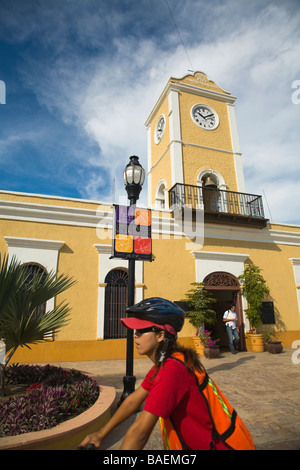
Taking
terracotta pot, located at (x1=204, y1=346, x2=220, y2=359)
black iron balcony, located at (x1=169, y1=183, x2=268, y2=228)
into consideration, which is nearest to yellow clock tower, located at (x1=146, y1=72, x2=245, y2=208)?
black iron balcony, located at (x1=169, y1=183, x2=268, y2=228)

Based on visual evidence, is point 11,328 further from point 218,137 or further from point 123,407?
point 218,137

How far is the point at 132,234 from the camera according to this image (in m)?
5.68

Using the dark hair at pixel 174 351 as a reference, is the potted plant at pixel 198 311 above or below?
above

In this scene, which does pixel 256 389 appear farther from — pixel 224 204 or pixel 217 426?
pixel 224 204

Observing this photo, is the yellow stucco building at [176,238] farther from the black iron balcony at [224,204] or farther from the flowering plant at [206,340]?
the flowering plant at [206,340]

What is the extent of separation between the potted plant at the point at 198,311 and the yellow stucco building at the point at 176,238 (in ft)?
1.01

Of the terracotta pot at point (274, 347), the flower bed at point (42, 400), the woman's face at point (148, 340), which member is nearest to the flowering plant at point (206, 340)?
the terracotta pot at point (274, 347)

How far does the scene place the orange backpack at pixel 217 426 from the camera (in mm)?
1423

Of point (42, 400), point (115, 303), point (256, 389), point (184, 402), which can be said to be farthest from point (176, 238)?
point (184, 402)

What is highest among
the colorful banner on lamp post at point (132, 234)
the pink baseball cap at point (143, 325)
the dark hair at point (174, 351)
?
the colorful banner on lamp post at point (132, 234)

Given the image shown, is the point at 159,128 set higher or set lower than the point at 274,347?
higher

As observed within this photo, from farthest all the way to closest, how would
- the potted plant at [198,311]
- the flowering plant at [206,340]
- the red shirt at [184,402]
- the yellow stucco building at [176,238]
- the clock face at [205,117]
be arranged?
the clock face at [205,117] < the potted plant at [198,311] < the flowering plant at [206,340] < the yellow stucco building at [176,238] < the red shirt at [184,402]

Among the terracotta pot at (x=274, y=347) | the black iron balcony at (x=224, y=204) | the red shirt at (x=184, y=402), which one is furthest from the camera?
the black iron balcony at (x=224, y=204)

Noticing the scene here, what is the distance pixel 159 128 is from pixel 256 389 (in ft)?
42.6
